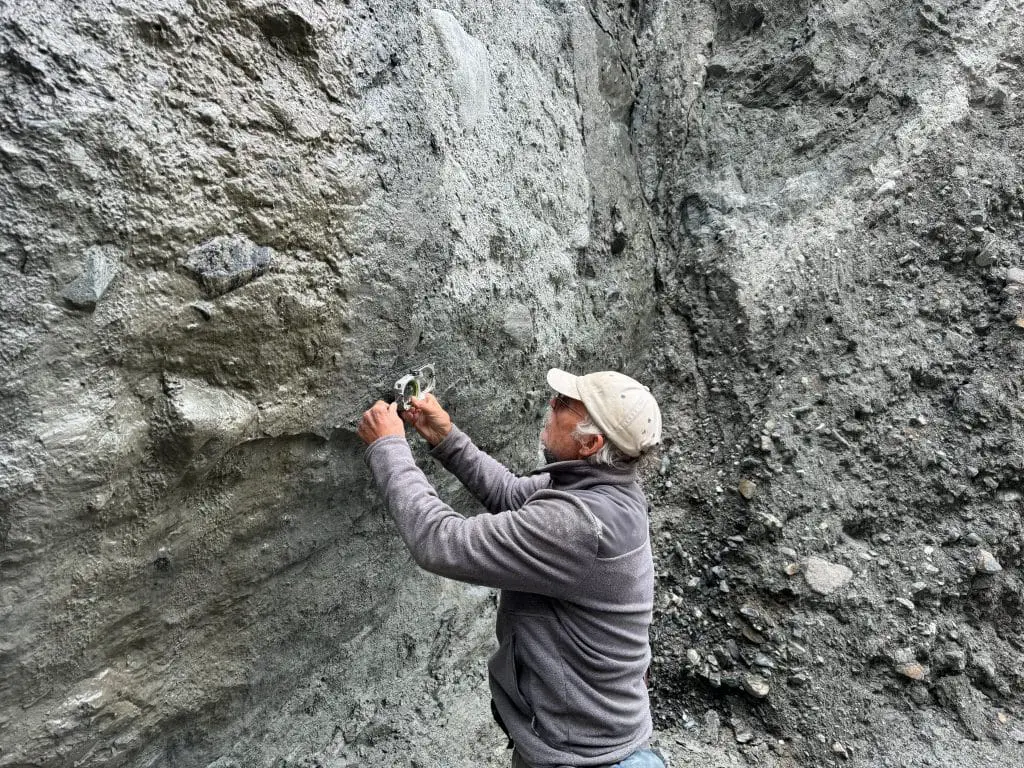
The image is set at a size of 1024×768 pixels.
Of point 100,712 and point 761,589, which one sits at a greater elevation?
point 100,712

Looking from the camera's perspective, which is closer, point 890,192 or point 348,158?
point 348,158

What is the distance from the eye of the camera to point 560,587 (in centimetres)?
170

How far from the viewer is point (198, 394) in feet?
5.37

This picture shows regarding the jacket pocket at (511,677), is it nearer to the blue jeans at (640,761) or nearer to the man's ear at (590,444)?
the blue jeans at (640,761)

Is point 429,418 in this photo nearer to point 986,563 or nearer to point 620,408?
point 620,408

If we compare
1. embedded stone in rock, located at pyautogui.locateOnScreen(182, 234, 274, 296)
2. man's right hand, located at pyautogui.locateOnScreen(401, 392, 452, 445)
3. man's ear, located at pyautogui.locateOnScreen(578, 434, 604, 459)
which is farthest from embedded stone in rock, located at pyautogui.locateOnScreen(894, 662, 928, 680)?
embedded stone in rock, located at pyautogui.locateOnScreen(182, 234, 274, 296)

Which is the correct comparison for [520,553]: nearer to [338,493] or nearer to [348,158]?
[338,493]

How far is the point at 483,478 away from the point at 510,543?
1.66ft

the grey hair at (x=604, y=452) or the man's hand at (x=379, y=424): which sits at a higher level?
the grey hair at (x=604, y=452)

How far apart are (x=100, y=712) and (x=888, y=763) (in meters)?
2.41

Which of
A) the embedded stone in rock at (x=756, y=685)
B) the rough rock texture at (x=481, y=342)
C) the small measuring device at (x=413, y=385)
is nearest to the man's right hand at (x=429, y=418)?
the small measuring device at (x=413, y=385)

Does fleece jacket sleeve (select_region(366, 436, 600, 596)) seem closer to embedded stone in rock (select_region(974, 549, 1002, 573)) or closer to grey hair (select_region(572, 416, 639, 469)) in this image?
grey hair (select_region(572, 416, 639, 469))

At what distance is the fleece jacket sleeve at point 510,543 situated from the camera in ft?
5.40

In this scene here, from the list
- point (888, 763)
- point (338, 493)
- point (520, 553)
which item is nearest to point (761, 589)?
point (888, 763)
